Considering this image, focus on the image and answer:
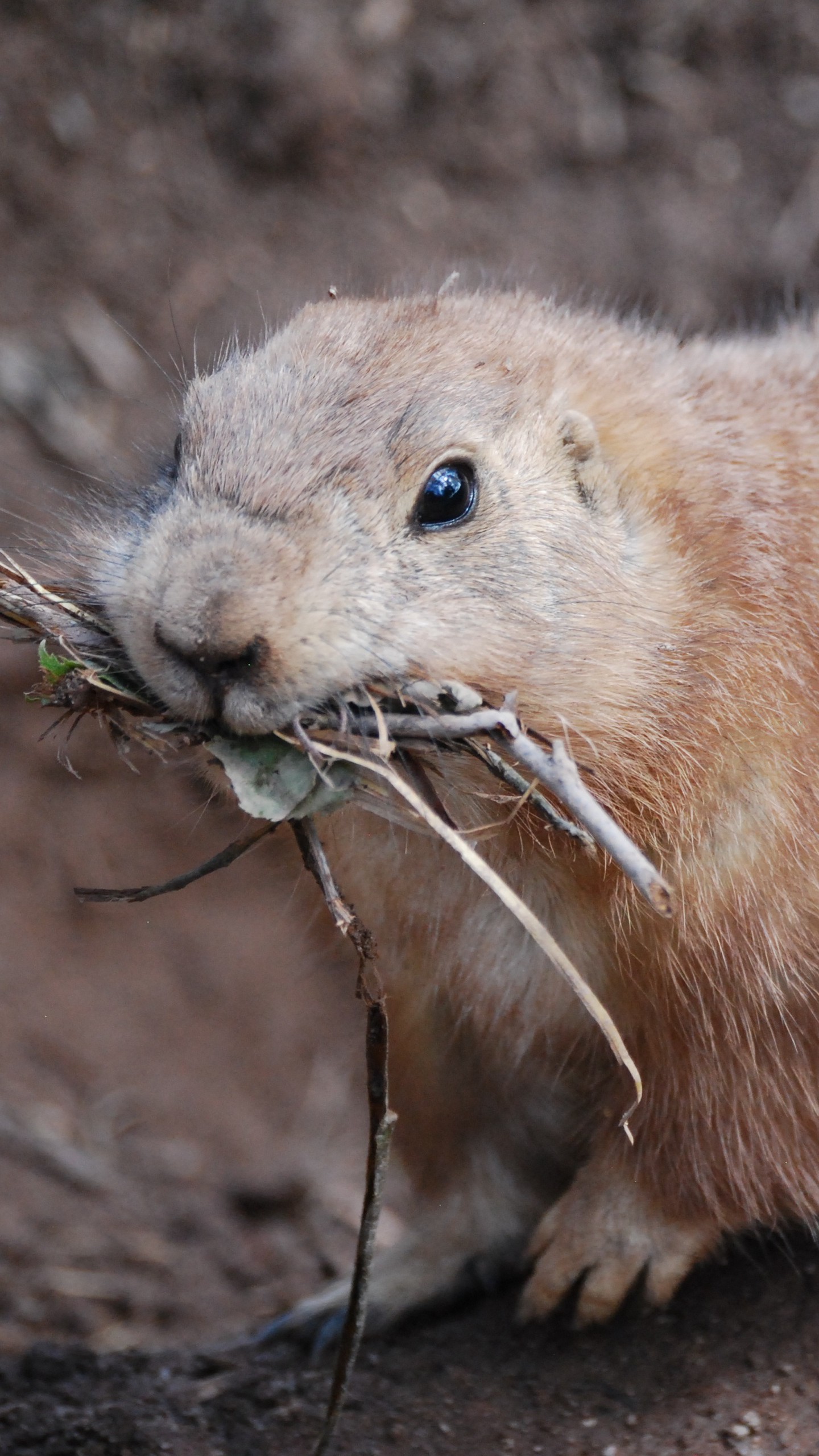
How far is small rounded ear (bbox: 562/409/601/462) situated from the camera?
11.9 ft

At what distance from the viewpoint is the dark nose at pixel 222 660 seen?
2820mm

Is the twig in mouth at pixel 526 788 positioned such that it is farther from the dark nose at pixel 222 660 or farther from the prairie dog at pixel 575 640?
the dark nose at pixel 222 660

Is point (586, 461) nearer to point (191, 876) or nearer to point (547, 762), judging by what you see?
point (547, 762)

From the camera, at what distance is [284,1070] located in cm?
809

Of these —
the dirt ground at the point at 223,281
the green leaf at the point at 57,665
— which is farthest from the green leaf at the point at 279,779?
the dirt ground at the point at 223,281

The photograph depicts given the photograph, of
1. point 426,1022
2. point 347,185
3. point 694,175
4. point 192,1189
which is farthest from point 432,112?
point 192,1189

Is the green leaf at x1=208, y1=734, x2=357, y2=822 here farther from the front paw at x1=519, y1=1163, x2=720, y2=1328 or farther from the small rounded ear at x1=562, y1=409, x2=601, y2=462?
the front paw at x1=519, y1=1163, x2=720, y2=1328

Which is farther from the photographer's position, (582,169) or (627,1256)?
(582,169)

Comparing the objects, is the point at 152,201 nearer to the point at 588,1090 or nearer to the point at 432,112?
the point at 432,112

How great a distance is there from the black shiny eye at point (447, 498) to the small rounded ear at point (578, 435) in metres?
0.35

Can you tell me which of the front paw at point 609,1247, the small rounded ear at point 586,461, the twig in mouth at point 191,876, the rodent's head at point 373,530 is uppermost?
the small rounded ear at point 586,461

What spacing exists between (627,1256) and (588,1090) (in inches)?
18.7

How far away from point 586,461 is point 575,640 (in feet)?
2.03

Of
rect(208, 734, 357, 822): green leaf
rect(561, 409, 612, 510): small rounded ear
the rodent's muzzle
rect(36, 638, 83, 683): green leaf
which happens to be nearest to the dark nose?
the rodent's muzzle
